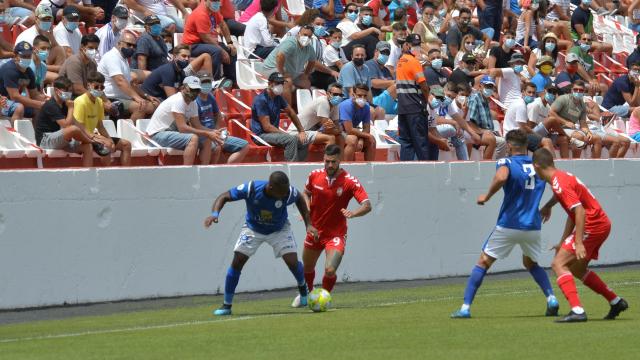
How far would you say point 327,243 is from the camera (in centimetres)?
1650

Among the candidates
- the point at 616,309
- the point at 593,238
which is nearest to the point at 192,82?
the point at 593,238

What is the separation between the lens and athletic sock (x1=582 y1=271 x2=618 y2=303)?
1395 cm

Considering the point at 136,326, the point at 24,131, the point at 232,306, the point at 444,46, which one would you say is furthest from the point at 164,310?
the point at 444,46

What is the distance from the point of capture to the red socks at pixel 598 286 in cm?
1395

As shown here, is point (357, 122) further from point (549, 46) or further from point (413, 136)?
point (549, 46)

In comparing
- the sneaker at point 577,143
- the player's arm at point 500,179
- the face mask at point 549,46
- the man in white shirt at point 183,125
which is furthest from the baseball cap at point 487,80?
the player's arm at point 500,179

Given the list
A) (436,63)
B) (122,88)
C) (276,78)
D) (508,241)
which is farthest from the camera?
(436,63)

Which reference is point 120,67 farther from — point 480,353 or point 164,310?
point 480,353

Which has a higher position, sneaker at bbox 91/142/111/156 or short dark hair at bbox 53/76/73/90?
short dark hair at bbox 53/76/73/90

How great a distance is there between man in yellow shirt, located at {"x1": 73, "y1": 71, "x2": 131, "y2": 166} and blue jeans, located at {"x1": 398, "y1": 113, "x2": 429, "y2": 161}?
515 cm

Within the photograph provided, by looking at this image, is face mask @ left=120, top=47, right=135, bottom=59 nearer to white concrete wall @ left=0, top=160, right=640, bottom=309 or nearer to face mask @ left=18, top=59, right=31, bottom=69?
face mask @ left=18, top=59, right=31, bottom=69

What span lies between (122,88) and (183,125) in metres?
1.49

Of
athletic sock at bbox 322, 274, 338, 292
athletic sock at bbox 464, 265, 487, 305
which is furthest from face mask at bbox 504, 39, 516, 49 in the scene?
athletic sock at bbox 464, 265, 487, 305

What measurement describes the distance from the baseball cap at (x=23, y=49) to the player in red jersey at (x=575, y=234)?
26.4ft
